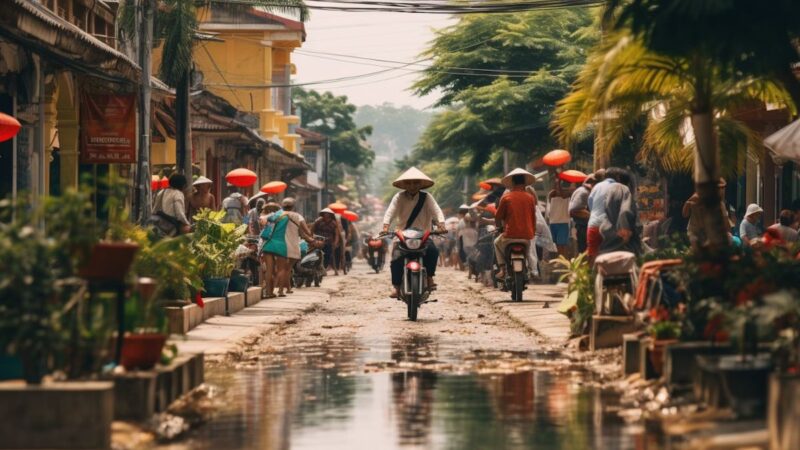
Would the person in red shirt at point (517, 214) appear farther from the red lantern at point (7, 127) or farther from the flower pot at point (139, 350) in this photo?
the flower pot at point (139, 350)

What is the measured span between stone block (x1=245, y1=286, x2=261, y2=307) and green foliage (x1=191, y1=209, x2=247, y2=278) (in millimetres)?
2704

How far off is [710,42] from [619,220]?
5770 millimetres

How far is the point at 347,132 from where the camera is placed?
345 feet

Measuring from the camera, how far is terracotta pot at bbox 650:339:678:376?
11.6m

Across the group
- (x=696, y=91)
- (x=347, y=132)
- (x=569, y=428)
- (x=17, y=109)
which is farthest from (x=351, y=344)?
(x=347, y=132)

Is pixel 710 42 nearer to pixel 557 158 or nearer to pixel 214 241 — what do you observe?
pixel 214 241

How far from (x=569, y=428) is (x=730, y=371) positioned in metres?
1.02

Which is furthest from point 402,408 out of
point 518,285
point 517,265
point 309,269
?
point 309,269

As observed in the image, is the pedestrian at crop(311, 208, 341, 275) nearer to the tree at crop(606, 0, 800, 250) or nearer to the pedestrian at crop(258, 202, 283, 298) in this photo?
the pedestrian at crop(258, 202, 283, 298)

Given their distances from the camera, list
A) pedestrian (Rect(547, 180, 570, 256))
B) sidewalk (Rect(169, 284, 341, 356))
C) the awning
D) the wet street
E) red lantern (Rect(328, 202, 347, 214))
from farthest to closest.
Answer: red lantern (Rect(328, 202, 347, 214)) → pedestrian (Rect(547, 180, 570, 256)) → the awning → sidewalk (Rect(169, 284, 341, 356)) → the wet street

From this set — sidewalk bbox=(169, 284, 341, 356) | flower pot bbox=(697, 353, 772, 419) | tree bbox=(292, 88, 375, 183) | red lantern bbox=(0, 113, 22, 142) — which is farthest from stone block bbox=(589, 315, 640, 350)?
tree bbox=(292, 88, 375, 183)

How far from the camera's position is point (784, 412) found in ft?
27.3

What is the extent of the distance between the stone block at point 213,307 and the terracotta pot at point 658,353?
8826mm

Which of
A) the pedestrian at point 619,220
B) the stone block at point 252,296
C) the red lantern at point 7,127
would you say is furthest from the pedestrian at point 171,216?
the pedestrian at point 619,220
